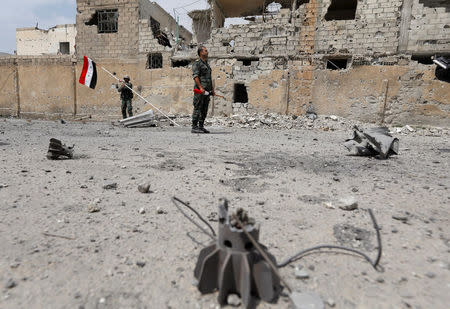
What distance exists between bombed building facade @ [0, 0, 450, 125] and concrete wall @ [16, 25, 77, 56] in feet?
46.2

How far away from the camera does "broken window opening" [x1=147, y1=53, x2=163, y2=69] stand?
435 inches

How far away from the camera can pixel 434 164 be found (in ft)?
10.6

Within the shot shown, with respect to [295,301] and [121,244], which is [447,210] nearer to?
[295,301]

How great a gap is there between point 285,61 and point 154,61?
5.30 meters

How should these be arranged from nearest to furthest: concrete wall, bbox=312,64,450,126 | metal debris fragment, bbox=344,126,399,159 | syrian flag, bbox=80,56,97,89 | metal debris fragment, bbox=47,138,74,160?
metal debris fragment, bbox=47,138,74,160 < metal debris fragment, bbox=344,126,399,159 < concrete wall, bbox=312,64,450,126 < syrian flag, bbox=80,56,97,89

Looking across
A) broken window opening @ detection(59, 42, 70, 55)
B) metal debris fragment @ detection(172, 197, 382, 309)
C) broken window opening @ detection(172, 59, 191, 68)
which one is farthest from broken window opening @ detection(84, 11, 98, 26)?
broken window opening @ detection(59, 42, 70, 55)

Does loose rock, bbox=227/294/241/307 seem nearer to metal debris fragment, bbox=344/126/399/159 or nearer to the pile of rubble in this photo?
metal debris fragment, bbox=344/126/399/159

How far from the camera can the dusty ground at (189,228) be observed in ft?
3.38

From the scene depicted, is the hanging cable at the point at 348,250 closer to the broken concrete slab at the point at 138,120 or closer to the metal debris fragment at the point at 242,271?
the metal debris fragment at the point at 242,271

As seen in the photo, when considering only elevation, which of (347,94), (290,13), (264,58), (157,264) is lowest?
(157,264)

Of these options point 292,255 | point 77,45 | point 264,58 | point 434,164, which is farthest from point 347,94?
point 77,45

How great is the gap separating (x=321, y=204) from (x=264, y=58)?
27.7ft

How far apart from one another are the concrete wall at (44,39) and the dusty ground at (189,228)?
26.4m

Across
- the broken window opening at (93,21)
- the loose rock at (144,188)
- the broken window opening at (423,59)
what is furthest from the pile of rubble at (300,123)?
the broken window opening at (93,21)
